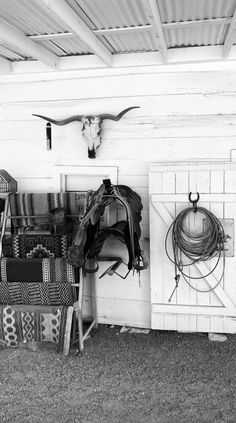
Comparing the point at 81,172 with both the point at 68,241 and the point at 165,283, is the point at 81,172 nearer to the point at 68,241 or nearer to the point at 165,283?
the point at 68,241

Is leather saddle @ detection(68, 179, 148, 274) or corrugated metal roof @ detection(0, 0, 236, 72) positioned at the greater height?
corrugated metal roof @ detection(0, 0, 236, 72)

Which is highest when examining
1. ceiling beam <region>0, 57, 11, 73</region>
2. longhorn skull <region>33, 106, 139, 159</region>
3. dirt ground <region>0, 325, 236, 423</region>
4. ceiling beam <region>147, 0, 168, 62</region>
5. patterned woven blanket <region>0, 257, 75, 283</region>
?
ceiling beam <region>0, 57, 11, 73</region>

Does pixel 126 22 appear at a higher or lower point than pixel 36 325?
higher

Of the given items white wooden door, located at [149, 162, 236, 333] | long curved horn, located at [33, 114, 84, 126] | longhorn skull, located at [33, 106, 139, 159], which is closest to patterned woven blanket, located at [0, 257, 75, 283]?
white wooden door, located at [149, 162, 236, 333]

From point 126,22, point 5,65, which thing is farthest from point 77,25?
point 5,65

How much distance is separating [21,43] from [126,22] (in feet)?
2.64

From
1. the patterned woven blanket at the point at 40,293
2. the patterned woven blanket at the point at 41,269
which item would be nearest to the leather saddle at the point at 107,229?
the patterned woven blanket at the point at 41,269

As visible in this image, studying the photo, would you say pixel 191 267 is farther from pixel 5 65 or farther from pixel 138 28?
pixel 5 65

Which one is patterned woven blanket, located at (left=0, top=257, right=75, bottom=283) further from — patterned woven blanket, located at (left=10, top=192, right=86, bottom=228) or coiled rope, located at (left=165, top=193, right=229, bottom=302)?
coiled rope, located at (left=165, top=193, right=229, bottom=302)

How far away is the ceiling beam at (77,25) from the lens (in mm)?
2295

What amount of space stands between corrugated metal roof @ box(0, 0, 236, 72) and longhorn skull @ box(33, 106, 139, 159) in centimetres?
58

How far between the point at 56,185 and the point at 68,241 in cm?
65

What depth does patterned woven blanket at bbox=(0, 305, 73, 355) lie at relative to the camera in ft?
12.0

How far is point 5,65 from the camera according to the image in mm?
3859
